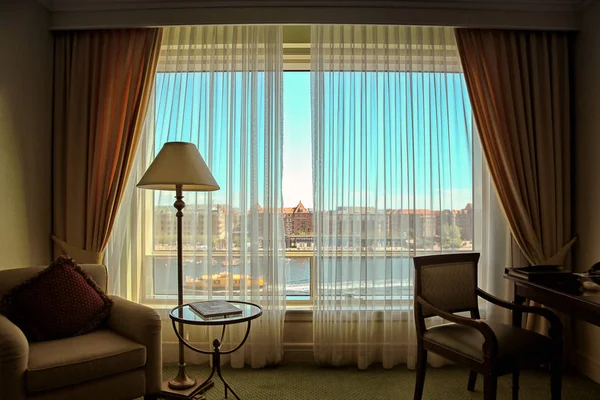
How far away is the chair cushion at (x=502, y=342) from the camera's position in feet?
6.86

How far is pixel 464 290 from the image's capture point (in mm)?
2570

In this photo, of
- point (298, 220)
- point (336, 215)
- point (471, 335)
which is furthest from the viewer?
point (298, 220)

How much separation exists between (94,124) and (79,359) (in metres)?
1.79

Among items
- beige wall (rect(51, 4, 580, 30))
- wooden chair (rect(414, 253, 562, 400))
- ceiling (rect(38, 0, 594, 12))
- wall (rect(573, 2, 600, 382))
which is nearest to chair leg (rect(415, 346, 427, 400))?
wooden chair (rect(414, 253, 562, 400))

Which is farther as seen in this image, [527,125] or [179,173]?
[527,125]

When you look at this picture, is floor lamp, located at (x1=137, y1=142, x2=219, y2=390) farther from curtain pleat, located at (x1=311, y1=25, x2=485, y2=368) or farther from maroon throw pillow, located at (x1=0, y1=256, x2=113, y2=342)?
curtain pleat, located at (x1=311, y1=25, x2=485, y2=368)

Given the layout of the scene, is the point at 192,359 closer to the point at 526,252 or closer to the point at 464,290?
the point at 464,290

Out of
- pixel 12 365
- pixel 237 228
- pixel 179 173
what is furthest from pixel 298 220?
pixel 12 365

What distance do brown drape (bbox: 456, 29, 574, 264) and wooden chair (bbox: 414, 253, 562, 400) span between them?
2.70ft

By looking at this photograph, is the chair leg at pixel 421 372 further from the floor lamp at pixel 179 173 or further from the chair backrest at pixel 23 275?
the chair backrest at pixel 23 275

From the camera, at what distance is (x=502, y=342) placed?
2.16m

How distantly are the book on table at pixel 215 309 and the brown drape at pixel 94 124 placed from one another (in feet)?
3.53

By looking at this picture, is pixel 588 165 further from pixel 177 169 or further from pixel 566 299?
pixel 177 169

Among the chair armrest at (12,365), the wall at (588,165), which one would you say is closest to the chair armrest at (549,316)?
the wall at (588,165)
